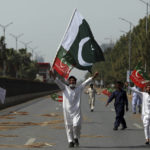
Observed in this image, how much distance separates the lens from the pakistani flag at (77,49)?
11.5 metres

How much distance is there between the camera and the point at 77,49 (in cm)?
1208

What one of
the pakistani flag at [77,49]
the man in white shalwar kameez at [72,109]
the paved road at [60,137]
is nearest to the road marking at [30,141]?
the paved road at [60,137]

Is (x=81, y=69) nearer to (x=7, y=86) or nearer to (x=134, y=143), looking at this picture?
(x=134, y=143)

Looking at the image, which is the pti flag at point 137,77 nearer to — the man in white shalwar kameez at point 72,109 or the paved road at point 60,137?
the paved road at point 60,137

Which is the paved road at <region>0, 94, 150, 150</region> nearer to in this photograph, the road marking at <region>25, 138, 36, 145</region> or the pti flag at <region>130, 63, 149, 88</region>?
the road marking at <region>25, 138, 36, 145</region>

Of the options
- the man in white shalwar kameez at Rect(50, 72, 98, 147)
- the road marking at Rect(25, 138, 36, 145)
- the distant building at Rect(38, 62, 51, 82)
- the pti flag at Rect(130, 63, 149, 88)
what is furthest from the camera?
the distant building at Rect(38, 62, 51, 82)

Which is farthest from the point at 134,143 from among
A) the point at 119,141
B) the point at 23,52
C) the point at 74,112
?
the point at 23,52

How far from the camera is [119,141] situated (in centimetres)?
1257

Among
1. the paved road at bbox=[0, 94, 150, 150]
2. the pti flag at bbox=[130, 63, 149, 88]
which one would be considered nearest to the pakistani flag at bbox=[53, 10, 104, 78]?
the pti flag at bbox=[130, 63, 149, 88]

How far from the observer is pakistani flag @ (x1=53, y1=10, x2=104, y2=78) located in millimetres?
11547

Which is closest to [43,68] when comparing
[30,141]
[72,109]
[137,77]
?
[137,77]

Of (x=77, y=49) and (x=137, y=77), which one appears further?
(x=137, y=77)

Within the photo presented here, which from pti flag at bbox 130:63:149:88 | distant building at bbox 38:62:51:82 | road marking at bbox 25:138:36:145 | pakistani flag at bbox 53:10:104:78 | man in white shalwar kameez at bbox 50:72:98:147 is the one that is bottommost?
road marking at bbox 25:138:36:145

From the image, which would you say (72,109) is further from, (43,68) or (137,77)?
(43,68)
